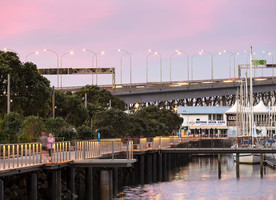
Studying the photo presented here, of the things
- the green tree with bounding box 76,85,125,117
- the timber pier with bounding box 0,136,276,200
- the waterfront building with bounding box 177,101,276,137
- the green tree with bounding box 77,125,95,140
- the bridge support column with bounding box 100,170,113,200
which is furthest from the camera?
the waterfront building with bounding box 177,101,276,137

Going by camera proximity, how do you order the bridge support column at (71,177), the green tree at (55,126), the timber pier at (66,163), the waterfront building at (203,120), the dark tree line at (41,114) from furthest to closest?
the waterfront building at (203,120) < the green tree at (55,126) < the dark tree line at (41,114) < the bridge support column at (71,177) < the timber pier at (66,163)

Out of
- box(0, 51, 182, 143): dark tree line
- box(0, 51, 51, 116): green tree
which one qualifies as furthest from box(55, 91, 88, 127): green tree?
box(0, 51, 51, 116): green tree

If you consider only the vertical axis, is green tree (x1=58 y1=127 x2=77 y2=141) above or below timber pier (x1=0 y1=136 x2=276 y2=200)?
above

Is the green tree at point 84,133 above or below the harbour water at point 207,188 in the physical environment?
above

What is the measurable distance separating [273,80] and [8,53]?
121 meters

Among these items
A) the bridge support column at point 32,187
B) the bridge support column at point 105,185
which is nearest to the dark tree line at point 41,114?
the bridge support column at point 105,185

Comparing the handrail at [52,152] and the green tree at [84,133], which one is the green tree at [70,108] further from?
the handrail at [52,152]

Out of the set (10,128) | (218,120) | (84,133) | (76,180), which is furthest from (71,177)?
(218,120)

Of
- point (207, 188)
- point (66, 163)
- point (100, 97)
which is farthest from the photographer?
point (100, 97)

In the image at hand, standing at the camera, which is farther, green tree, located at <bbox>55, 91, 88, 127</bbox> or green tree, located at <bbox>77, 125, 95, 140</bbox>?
green tree, located at <bbox>55, 91, 88, 127</bbox>

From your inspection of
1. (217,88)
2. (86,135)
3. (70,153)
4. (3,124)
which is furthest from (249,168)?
(217,88)

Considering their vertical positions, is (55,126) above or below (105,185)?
above

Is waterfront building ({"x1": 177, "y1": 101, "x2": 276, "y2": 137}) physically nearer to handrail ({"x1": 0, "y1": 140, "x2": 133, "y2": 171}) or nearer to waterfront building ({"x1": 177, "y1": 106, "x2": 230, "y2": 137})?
waterfront building ({"x1": 177, "y1": 106, "x2": 230, "y2": 137})

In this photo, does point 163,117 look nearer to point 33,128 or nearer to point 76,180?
point 33,128
